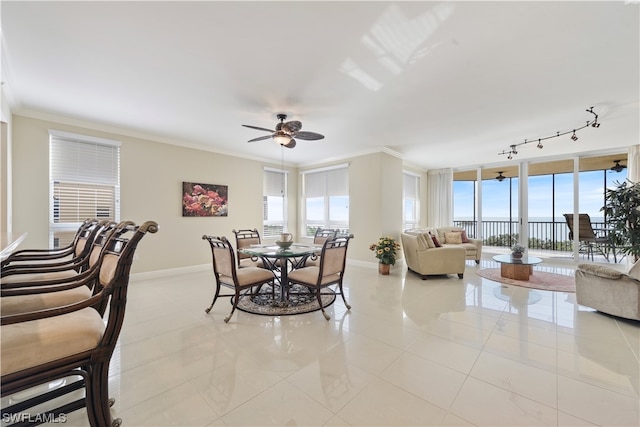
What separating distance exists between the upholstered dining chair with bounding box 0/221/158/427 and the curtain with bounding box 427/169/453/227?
8.17 m

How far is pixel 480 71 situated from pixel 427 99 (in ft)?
2.31

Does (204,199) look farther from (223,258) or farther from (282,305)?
(282,305)

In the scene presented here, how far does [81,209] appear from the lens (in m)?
4.05

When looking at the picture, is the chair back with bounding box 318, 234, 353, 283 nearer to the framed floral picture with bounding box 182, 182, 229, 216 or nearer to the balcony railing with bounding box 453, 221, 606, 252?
the framed floral picture with bounding box 182, 182, 229, 216

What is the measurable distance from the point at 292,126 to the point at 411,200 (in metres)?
5.46

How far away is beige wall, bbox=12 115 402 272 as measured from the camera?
142 inches

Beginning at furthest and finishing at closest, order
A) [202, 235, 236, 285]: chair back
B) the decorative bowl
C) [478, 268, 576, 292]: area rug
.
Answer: [478, 268, 576, 292]: area rug < the decorative bowl < [202, 235, 236, 285]: chair back

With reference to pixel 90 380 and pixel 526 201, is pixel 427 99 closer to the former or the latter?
pixel 90 380

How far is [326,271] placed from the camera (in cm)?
308

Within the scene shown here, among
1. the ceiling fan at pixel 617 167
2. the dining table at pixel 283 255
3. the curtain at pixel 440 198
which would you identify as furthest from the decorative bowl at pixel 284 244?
the ceiling fan at pixel 617 167

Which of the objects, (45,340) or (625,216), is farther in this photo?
(625,216)

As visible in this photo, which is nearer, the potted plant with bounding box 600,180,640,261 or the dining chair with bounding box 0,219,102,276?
the dining chair with bounding box 0,219,102,276

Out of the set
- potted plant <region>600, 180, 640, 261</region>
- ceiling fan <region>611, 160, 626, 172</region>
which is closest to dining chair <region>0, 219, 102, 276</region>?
potted plant <region>600, 180, 640, 261</region>

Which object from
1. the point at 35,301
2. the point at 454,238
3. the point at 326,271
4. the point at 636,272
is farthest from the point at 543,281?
the point at 35,301
